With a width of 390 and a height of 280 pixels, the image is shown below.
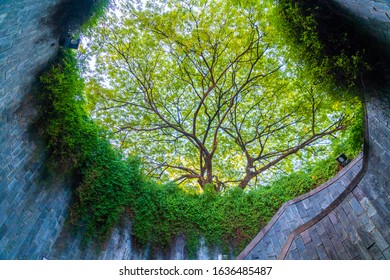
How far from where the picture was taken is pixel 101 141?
17.8 feet

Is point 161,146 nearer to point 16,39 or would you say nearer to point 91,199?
point 91,199

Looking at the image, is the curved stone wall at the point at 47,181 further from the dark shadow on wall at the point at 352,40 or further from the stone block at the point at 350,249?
the dark shadow on wall at the point at 352,40

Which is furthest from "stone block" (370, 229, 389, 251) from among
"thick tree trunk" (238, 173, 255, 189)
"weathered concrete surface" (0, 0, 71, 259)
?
"thick tree trunk" (238, 173, 255, 189)

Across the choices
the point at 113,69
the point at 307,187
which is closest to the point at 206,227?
the point at 307,187

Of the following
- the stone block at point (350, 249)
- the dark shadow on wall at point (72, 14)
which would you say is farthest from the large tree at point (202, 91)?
the stone block at point (350, 249)

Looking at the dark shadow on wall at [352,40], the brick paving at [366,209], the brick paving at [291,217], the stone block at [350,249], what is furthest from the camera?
the brick paving at [291,217]

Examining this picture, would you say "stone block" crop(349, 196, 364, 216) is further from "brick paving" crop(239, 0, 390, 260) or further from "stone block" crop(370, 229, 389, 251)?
"stone block" crop(370, 229, 389, 251)

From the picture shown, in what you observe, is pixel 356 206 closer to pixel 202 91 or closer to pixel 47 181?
pixel 47 181

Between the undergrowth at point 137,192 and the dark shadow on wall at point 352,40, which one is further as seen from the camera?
the undergrowth at point 137,192

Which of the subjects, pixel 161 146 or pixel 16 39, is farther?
pixel 161 146

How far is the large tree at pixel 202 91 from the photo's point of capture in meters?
8.82

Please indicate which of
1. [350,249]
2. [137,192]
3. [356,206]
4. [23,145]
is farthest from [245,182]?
[23,145]

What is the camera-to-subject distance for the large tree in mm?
8820

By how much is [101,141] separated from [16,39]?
2506mm
